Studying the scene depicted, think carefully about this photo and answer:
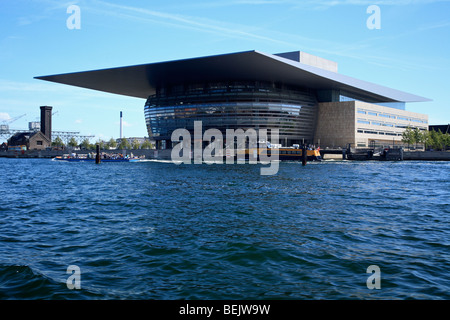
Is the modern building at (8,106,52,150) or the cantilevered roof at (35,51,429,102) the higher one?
the cantilevered roof at (35,51,429,102)

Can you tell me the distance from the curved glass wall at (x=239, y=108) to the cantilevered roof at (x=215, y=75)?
6.90 ft

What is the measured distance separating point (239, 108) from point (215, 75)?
29.4 ft

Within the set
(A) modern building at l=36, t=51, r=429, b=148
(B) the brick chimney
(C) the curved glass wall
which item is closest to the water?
(A) modern building at l=36, t=51, r=429, b=148

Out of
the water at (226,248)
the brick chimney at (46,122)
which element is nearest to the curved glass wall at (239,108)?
the brick chimney at (46,122)

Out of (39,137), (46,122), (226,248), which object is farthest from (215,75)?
(46,122)

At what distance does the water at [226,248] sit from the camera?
626 centimetres

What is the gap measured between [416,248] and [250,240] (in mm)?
3653

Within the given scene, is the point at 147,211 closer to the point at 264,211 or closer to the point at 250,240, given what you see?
the point at 264,211

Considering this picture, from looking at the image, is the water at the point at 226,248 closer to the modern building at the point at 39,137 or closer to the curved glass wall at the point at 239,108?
the curved glass wall at the point at 239,108

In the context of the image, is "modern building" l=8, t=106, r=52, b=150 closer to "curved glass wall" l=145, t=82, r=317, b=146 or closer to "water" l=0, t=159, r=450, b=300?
"curved glass wall" l=145, t=82, r=317, b=146

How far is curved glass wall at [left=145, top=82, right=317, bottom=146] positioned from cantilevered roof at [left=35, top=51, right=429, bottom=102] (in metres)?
2.10

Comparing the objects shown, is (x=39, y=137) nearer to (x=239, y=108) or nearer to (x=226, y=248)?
(x=239, y=108)

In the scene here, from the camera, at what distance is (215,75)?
267 ft

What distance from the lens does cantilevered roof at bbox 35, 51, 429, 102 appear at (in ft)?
231
